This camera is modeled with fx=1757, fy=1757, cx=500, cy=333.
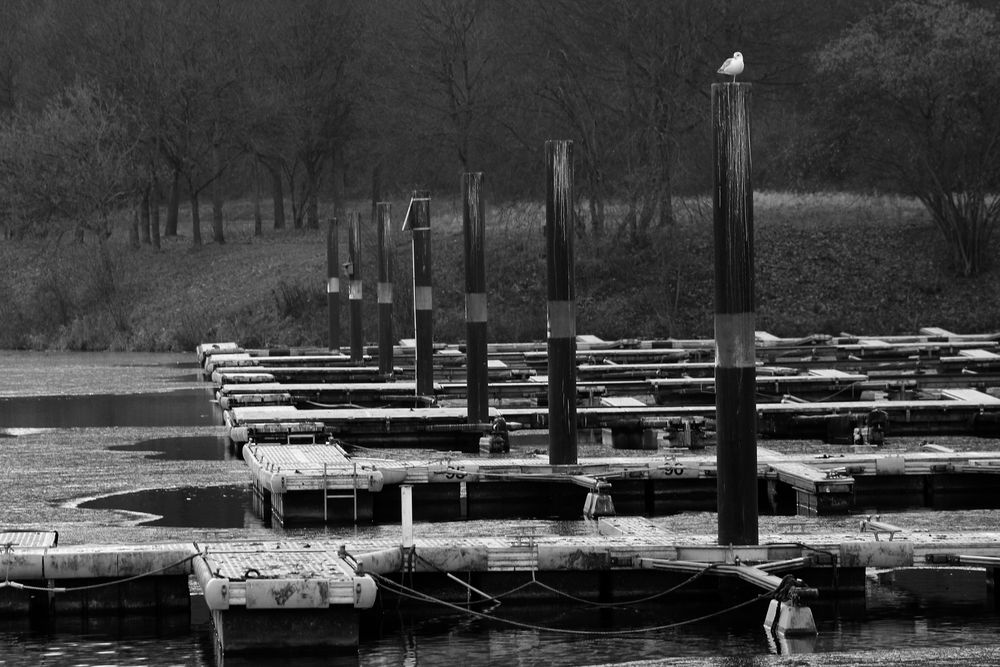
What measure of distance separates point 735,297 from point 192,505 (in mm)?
7654

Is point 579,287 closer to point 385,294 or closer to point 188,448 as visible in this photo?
point 385,294

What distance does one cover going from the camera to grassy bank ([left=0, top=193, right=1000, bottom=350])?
150ft

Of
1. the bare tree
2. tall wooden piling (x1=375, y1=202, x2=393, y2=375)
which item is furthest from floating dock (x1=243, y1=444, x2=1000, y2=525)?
the bare tree

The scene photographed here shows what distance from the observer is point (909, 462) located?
18359mm

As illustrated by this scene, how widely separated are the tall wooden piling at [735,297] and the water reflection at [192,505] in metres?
5.80

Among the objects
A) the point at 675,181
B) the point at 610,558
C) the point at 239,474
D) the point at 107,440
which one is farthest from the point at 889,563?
the point at 675,181

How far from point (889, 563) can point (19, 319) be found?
42944mm

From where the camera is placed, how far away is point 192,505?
18.4 m

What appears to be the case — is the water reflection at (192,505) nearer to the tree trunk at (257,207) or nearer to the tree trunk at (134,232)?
the tree trunk at (134,232)

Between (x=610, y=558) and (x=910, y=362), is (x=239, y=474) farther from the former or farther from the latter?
(x=910, y=362)

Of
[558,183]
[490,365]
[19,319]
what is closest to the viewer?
[558,183]

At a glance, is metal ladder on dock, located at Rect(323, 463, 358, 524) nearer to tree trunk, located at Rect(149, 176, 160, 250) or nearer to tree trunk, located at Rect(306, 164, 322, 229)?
tree trunk, located at Rect(149, 176, 160, 250)

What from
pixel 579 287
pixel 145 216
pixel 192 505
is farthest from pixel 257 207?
pixel 192 505

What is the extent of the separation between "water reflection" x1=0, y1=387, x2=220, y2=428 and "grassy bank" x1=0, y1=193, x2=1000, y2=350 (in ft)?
44.6
